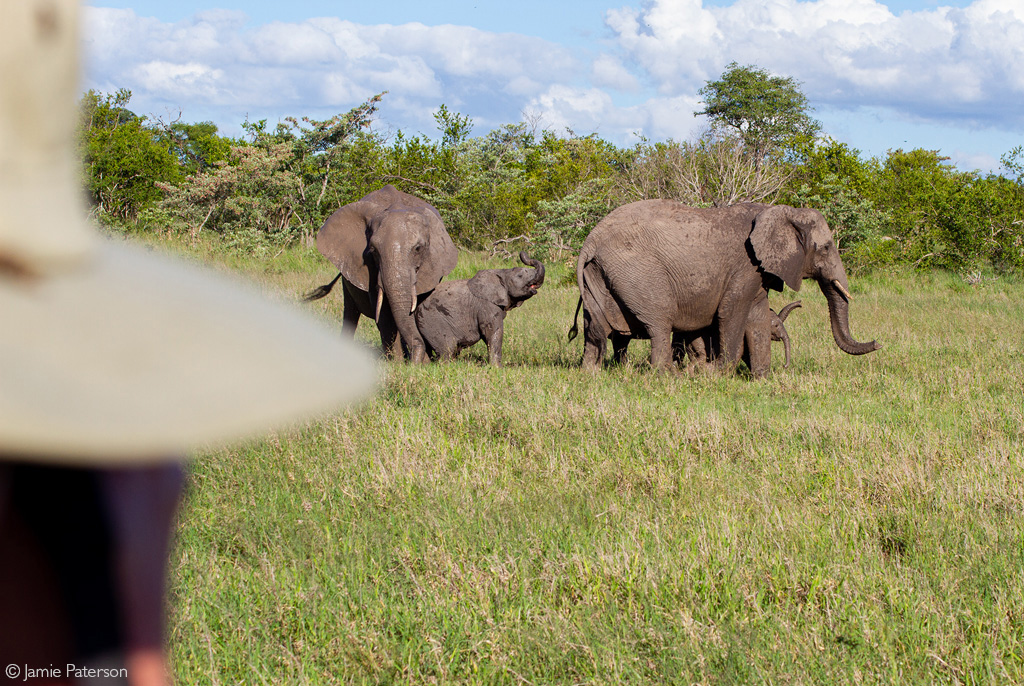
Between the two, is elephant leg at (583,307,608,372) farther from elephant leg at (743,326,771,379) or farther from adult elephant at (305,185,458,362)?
adult elephant at (305,185,458,362)

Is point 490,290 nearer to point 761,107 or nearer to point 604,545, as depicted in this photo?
point 604,545

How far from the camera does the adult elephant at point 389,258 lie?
970cm

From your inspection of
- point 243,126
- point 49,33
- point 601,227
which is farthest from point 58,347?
point 243,126

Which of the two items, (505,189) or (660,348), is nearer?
(660,348)

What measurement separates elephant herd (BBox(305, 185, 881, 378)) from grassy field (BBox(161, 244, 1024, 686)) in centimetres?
234

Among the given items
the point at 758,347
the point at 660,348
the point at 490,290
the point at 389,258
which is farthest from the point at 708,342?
the point at 389,258

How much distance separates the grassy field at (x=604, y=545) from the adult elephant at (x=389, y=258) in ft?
8.75

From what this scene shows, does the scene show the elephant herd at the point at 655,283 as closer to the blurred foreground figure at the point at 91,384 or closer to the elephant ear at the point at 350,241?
the elephant ear at the point at 350,241

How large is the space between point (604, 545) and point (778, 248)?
19.8 feet

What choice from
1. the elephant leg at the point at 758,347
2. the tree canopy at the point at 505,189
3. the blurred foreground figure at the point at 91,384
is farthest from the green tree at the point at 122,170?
the blurred foreground figure at the point at 91,384

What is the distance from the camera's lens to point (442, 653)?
3.04 metres

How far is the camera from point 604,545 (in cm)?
387

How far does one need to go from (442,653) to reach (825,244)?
7693mm

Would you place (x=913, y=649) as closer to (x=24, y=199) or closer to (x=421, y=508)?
(x=421, y=508)
